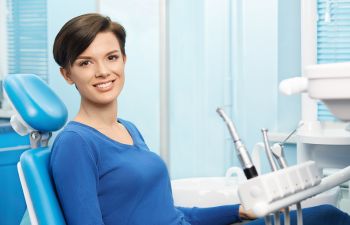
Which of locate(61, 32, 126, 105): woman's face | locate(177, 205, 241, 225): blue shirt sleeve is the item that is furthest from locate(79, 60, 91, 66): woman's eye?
locate(177, 205, 241, 225): blue shirt sleeve

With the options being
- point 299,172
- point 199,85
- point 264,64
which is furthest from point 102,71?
point 199,85

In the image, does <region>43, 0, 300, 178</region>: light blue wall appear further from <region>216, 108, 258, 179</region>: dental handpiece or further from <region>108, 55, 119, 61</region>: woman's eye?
<region>216, 108, 258, 179</region>: dental handpiece

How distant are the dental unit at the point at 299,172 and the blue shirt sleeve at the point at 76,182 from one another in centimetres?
41

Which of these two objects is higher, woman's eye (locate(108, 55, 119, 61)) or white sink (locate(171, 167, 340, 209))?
woman's eye (locate(108, 55, 119, 61))

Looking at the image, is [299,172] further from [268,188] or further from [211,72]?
[211,72]

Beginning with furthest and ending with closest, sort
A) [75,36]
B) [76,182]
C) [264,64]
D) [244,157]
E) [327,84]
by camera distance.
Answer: [264,64], [75,36], [76,182], [244,157], [327,84]

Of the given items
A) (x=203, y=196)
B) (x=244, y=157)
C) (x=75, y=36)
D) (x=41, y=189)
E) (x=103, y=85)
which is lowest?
(x=203, y=196)

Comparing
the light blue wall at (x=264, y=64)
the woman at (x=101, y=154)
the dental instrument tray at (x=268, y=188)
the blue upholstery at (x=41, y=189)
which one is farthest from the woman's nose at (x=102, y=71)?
the light blue wall at (x=264, y=64)

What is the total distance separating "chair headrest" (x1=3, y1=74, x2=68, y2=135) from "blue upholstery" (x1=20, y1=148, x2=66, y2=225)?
0.07 meters

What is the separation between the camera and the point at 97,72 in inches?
56.0

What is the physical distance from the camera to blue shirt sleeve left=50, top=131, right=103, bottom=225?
127 centimetres

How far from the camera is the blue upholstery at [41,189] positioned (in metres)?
1.28

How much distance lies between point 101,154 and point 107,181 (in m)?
0.06

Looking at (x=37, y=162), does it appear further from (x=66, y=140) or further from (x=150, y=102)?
(x=150, y=102)
